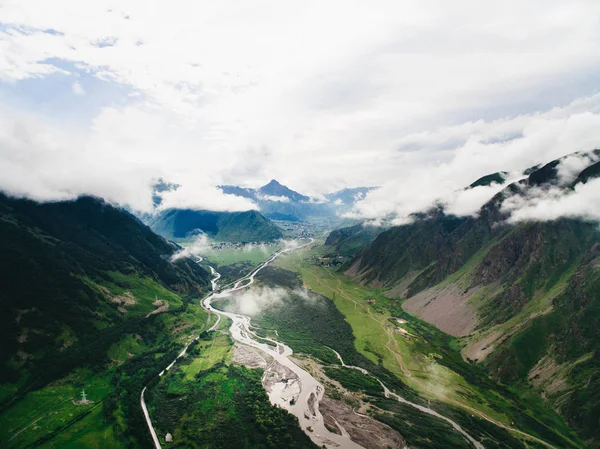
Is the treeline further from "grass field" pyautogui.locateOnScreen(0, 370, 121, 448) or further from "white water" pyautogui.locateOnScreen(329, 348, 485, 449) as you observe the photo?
"white water" pyautogui.locateOnScreen(329, 348, 485, 449)

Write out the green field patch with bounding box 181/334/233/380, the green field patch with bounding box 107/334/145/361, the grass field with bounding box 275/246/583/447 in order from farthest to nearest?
1. the green field patch with bounding box 107/334/145/361
2. the green field patch with bounding box 181/334/233/380
3. the grass field with bounding box 275/246/583/447

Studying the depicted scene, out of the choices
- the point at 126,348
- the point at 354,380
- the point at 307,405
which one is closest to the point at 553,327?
the point at 354,380

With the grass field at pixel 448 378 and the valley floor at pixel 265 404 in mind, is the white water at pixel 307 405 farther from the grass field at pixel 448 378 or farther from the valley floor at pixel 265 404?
the grass field at pixel 448 378

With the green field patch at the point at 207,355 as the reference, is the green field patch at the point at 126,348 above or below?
above

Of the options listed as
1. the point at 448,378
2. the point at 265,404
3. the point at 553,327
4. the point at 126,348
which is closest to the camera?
the point at 265,404

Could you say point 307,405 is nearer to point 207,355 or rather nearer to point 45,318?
point 207,355

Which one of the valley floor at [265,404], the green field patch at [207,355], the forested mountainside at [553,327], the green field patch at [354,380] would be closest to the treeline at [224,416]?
the valley floor at [265,404]

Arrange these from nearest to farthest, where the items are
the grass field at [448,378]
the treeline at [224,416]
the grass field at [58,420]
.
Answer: the treeline at [224,416] < the grass field at [58,420] < the grass field at [448,378]

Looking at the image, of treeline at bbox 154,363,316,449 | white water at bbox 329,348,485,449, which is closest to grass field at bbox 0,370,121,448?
treeline at bbox 154,363,316,449

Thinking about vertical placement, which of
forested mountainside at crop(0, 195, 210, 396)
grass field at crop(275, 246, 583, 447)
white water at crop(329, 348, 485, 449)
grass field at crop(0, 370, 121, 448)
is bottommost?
grass field at crop(275, 246, 583, 447)

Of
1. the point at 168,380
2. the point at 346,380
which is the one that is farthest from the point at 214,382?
the point at 346,380

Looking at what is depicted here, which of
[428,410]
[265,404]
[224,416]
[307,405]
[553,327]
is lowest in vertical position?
[428,410]

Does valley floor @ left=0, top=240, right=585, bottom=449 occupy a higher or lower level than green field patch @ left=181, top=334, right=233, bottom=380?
higher
